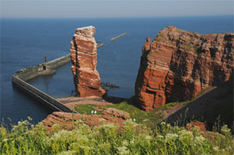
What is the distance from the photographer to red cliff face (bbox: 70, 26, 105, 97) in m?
40.1

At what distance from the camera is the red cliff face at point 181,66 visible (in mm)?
27141

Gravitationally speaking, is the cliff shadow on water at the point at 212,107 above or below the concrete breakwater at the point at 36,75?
above

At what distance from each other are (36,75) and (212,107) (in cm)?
5535

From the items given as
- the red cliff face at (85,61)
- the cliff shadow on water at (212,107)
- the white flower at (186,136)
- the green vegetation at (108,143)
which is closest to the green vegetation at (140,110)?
the cliff shadow on water at (212,107)

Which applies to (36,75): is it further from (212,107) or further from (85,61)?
(212,107)

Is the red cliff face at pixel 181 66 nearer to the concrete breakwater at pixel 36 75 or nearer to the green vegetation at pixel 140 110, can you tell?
the green vegetation at pixel 140 110

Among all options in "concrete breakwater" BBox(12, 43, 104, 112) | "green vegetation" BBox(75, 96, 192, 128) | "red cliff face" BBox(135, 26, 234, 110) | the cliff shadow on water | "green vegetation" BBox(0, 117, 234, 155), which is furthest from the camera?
"concrete breakwater" BBox(12, 43, 104, 112)

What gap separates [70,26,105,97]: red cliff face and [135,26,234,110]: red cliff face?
11.0m

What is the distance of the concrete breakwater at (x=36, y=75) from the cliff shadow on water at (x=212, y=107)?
19.0 m

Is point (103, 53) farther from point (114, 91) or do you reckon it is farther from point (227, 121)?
point (227, 121)

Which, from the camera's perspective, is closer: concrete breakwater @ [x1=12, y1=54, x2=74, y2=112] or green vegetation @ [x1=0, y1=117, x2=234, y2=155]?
green vegetation @ [x1=0, y1=117, x2=234, y2=155]

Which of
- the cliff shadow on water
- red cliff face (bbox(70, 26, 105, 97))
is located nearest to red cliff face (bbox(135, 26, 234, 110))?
the cliff shadow on water

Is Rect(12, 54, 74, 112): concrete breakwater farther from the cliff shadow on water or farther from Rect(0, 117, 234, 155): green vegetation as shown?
Rect(0, 117, 234, 155): green vegetation

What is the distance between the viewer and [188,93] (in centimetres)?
2984
